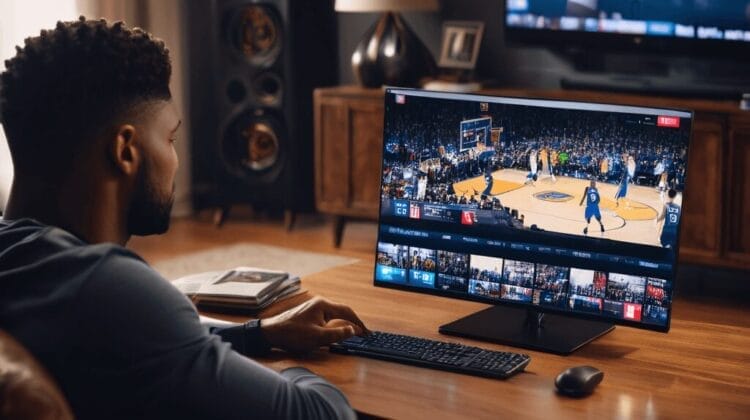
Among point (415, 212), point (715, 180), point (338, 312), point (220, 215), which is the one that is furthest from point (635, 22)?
point (338, 312)

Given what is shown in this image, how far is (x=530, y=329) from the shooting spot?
6.88 feet

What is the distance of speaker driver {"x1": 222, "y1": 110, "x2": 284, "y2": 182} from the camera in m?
5.57

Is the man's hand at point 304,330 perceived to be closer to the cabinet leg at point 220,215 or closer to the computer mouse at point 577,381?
the computer mouse at point 577,381

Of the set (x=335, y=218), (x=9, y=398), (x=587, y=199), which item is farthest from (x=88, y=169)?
(x=335, y=218)

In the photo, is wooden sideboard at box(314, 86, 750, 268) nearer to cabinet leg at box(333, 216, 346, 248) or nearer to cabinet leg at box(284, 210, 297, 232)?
cabinet leg at box(333, 216, 346, 248)

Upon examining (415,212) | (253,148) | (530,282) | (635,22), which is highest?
(635,22)


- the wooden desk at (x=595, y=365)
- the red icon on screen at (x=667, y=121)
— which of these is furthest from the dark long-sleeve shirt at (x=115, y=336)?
the red icon on screen at (x=667, y=121)

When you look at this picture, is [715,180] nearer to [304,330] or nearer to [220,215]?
[220,215]

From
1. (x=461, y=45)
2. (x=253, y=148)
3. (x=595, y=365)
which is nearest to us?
(x=595, y=365)

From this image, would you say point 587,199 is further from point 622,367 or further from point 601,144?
point 622,367

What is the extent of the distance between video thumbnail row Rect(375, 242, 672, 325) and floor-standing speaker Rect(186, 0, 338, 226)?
3.31 m

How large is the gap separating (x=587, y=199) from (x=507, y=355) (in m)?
0.31

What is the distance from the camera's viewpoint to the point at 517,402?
1.72 metres

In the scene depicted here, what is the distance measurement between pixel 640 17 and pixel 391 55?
1037 mm
